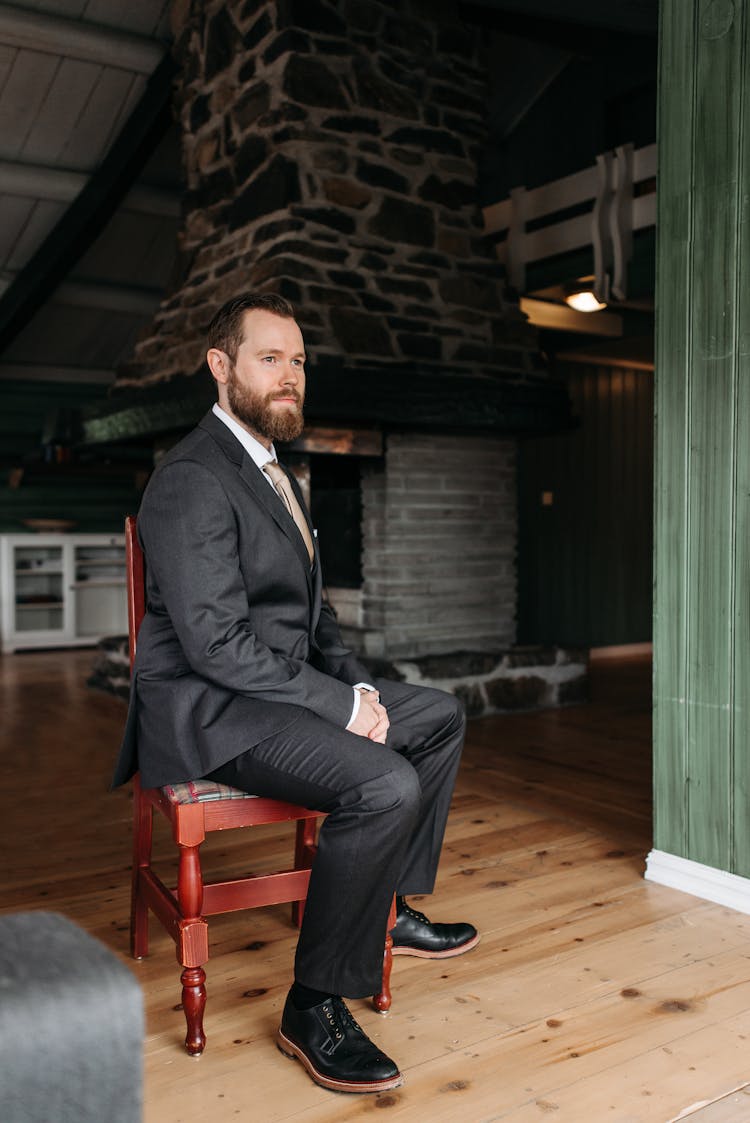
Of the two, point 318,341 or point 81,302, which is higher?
point 81,302

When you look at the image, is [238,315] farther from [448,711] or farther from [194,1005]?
[194,1005]

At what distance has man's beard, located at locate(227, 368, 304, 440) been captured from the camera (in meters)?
2.24

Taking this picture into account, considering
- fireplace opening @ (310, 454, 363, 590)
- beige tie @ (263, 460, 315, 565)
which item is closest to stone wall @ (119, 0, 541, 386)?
fireplace opening @ (310, 454, 363, 590)

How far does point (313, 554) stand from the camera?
2.41 metres

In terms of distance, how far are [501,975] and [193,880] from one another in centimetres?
80

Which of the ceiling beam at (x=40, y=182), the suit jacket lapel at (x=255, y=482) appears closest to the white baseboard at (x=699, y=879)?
the suit jacket lapel at (x=255, y=482)

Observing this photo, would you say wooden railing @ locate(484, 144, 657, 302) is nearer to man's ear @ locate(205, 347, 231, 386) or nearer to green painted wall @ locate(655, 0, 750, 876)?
green painted wall @ locate(655, 0, 750, 876)

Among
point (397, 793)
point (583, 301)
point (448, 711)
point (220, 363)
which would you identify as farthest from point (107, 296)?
point (397, 793)

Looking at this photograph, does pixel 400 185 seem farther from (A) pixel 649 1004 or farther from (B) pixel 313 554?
(A) pixel 649 1004

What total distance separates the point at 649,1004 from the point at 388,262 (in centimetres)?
420

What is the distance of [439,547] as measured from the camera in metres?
5.75

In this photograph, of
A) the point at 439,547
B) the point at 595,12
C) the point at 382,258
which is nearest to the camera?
the point at 595,12

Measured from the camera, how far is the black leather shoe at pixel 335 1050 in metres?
1.87

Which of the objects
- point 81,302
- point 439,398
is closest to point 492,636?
point 439,398
